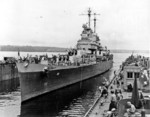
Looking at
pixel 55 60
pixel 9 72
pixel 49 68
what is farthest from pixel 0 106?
pixel 9 72

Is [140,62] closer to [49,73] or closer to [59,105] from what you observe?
[49,73]

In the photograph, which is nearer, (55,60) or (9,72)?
(55,60)

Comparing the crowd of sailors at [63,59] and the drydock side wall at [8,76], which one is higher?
the crowd of sailors at [63,59]

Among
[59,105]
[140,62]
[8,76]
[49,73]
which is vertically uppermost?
[140,62]

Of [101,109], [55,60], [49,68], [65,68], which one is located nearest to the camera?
[101,109]

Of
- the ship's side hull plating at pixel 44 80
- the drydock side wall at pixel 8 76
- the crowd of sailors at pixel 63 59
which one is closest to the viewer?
the ship's side hull plating at pixel 44 80

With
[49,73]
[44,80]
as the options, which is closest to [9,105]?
[44,80]

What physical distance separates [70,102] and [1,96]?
601 cm

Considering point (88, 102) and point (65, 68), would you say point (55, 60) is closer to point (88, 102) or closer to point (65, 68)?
point (65, 68)

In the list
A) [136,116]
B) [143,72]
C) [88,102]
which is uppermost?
[143,72]

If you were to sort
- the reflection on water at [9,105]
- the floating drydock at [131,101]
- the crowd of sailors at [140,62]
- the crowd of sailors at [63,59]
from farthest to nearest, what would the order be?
the crowd of sailors at [140,62]
the crowd of sailors at [63,59]
the reflection on water at [9,105]
the floating drydock at [131,101]

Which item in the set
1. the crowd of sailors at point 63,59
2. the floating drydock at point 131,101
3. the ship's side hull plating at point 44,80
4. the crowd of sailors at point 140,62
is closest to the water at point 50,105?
the ship's side hull plating at point 44,80

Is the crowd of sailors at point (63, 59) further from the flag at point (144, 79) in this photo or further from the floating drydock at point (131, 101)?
the flag at point (144, 79)

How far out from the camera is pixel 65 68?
22.6 meters
